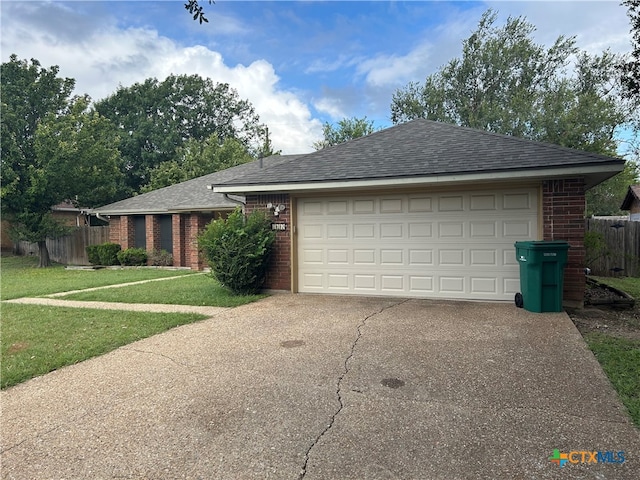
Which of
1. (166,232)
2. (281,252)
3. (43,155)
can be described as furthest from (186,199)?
(281,252)

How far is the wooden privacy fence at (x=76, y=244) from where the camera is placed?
61.2ft

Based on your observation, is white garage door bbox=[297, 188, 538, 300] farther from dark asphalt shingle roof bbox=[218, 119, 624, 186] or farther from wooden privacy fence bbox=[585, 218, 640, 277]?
wooden privacy fence bbox=[585, 218, 640, 277]

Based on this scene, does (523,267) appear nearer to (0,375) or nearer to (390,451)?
(390,451)

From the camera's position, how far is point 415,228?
8.09m

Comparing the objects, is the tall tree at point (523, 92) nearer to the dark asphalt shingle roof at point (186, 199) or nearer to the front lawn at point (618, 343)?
the dark asphalt shingle roof at point (186, 199)

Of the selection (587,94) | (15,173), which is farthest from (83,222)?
(587,94)

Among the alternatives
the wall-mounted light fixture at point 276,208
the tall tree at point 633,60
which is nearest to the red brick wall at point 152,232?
the wall-mounted light fixture at point 276,208

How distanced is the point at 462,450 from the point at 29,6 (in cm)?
897

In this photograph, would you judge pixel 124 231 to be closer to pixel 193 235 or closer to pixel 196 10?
pixel 193 235

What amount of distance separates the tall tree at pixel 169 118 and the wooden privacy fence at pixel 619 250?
2830 centimetres

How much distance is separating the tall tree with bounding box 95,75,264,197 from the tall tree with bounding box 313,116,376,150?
9.11 metres

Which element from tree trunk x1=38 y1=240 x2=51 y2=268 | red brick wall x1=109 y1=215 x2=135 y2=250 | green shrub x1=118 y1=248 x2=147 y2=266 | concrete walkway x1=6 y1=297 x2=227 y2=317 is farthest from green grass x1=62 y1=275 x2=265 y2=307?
tree trunk x1=38 y1=240 x2=51 y2=268

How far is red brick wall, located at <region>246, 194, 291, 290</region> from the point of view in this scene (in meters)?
8.96

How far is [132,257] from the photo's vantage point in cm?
1650
